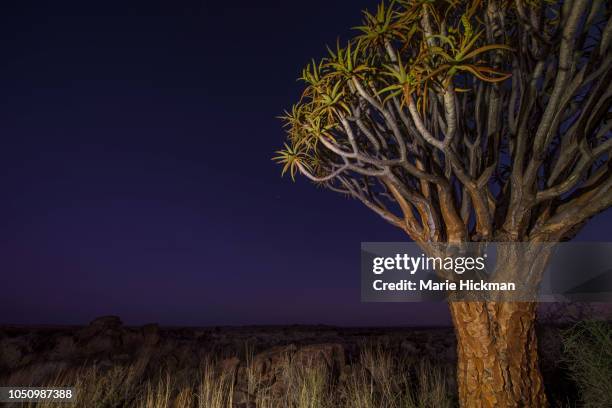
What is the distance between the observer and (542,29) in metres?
4.41

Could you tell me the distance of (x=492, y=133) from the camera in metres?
4.52

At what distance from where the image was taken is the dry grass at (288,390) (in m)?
5.24

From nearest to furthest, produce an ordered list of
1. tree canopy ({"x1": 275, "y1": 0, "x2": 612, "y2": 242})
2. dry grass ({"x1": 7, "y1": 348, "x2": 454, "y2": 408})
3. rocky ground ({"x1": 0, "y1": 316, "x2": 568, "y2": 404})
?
tree canopy ({"x1": 275, "y1": 0, "x2": 612, "y2": 242})
dry grass ({"x1": 7, "y1": 348, "x2": 454, "y2": 408})
rocky ground ({"x1": 0, "y1": 316, "x2": 568, "y2": 404})

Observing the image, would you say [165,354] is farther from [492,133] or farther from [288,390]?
[492,133]

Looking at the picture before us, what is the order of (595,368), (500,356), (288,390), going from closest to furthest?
1. (500,356)
2. (595,368)
3. (288,390)

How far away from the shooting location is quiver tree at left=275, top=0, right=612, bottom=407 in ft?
12.5

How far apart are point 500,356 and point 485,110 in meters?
2.85

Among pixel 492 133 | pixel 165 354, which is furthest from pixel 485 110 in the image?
pixel 165 354

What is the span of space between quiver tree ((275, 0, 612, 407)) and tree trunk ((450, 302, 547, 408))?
11mm

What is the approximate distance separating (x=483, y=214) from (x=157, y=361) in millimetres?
9606

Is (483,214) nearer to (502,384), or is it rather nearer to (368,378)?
(502,384)

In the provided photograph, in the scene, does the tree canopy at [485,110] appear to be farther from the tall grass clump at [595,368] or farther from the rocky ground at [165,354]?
the rocky ground at [165,354]

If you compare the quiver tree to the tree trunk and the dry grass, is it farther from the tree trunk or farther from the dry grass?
the dry grass

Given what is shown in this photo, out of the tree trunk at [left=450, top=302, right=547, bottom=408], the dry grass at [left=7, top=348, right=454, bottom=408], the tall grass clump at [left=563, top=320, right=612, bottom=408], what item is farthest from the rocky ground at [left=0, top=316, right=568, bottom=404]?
the tree trunk at [left=450, top=302, right=547, bottom=408]
